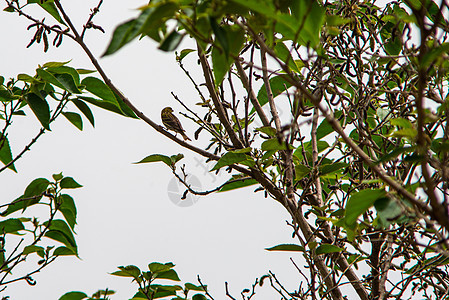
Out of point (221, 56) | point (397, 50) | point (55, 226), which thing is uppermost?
point (397, 50)

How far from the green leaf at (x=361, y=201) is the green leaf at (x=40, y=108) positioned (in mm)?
533

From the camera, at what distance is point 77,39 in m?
0.69

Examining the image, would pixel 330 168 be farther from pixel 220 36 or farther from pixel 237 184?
pixel 220 36

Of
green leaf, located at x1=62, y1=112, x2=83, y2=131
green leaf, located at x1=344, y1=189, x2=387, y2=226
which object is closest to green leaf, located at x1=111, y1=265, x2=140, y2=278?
green leaf, located at x1=62, y1=112, x2=83, y2=131

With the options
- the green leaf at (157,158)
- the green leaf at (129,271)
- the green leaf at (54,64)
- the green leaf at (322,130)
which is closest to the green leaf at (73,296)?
the green leaf at (129,271)

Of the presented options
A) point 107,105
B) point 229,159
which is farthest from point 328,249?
point 107,105

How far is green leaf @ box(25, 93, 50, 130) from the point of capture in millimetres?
787

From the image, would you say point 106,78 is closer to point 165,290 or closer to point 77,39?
point 77,39

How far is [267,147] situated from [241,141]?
204 mm

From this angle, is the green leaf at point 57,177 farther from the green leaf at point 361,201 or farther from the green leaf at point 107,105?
the green leaf at point 361,201

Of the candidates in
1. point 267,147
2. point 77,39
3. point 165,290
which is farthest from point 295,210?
point 77,39

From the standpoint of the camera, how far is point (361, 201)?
0.45m

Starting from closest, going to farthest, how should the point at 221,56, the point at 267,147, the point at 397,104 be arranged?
the point at 221,56 < the point at 267,147 < the point at 397,104

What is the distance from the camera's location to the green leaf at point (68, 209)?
962 millimetres
